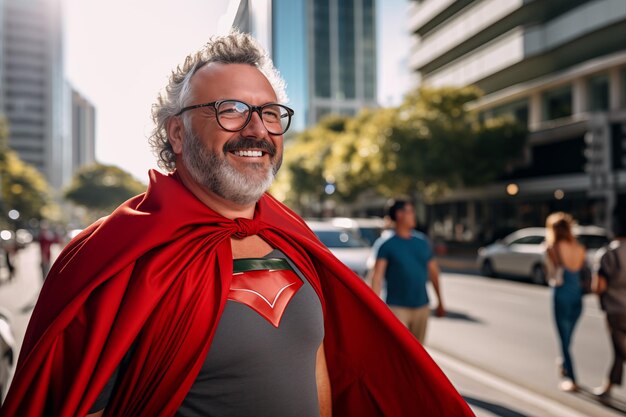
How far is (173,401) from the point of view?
1600 millimetres

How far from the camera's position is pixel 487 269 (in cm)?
1959

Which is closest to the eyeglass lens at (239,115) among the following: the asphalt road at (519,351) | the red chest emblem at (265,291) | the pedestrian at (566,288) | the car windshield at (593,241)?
the red chest emblem at (265,291)

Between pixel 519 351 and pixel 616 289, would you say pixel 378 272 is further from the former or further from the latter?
pixel 519 351

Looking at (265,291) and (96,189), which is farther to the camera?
(96,189)

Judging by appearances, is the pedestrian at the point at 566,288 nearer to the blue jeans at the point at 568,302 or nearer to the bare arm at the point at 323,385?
the blue jeans at the point at 568,302

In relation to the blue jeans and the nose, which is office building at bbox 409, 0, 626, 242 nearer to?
the blue jeans

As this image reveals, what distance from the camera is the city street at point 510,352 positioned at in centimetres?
562

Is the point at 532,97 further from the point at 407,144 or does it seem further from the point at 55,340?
the point at 55,340

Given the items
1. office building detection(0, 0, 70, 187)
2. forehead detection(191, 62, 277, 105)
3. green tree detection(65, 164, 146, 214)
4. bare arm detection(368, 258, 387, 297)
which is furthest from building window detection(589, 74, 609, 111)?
office building detection(0, 0, 70, 187)

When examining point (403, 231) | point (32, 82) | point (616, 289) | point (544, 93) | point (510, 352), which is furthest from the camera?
point (32, 82)

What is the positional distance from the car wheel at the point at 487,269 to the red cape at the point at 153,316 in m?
18.1

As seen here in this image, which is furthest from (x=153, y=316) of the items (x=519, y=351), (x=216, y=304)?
(x=519, y=351)

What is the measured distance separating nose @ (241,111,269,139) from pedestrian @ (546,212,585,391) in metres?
5.18

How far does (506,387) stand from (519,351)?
2038mm
